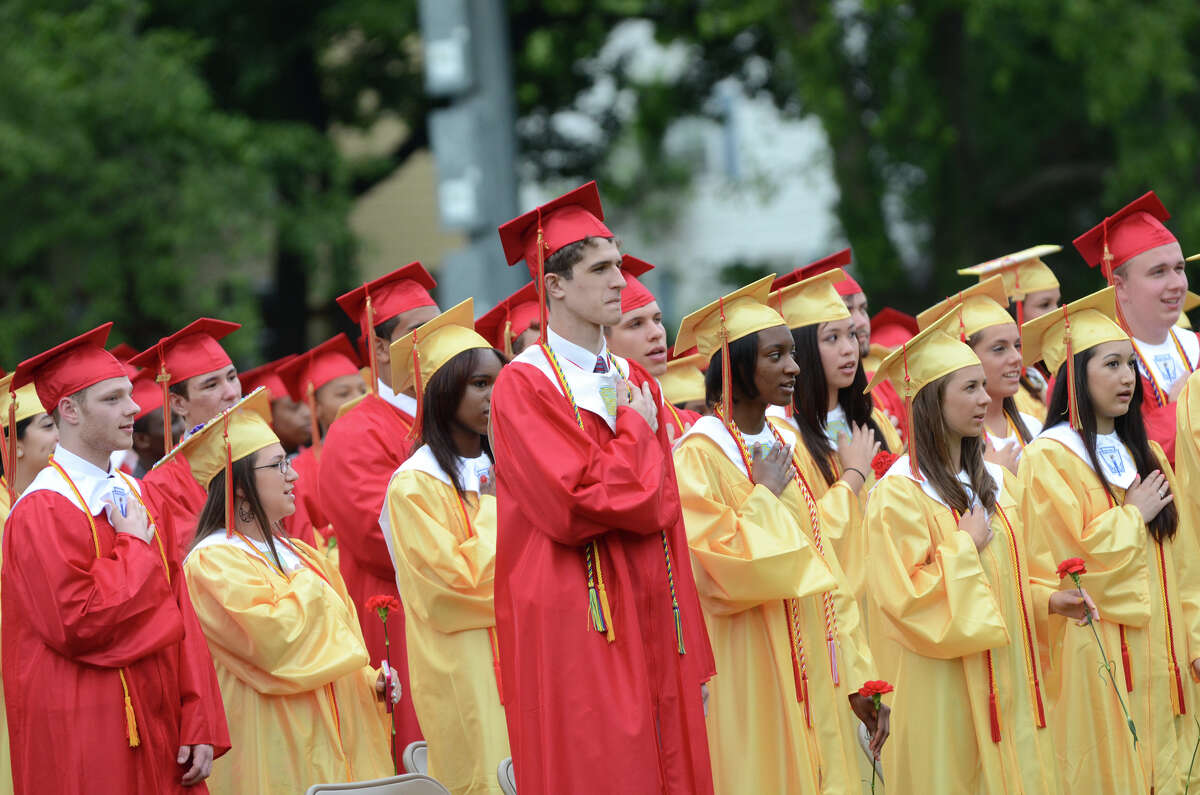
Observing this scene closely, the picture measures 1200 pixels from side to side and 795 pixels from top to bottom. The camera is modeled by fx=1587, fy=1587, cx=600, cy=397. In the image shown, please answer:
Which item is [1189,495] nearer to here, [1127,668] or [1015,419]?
[1127,668]

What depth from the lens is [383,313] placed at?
7664mm

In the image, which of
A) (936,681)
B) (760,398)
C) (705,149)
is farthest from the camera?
(705,149)

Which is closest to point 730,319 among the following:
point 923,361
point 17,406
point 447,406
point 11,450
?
point 923,361

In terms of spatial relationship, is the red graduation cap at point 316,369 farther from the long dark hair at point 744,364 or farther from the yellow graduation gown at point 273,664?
the long dark hair at point 744,364

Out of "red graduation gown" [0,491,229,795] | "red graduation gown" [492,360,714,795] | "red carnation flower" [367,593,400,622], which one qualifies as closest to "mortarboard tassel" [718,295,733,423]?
"red graduation gown" [492,360,714,795]

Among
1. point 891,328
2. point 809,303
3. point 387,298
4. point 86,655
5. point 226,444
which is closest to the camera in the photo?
point 86,655

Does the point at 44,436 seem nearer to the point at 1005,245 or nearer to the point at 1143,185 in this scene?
the point at 1143,185

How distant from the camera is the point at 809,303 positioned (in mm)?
7008

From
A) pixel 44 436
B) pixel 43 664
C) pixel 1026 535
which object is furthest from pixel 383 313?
pixel 1026 535

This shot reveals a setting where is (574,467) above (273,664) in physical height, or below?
above

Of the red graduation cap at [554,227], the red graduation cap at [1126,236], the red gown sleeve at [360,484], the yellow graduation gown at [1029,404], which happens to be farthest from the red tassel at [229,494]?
the red graduation cap at [1126,236]

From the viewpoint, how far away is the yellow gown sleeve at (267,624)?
5.98 metres

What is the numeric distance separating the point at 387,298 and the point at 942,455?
117 inches

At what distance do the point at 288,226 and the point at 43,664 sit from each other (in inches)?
489
